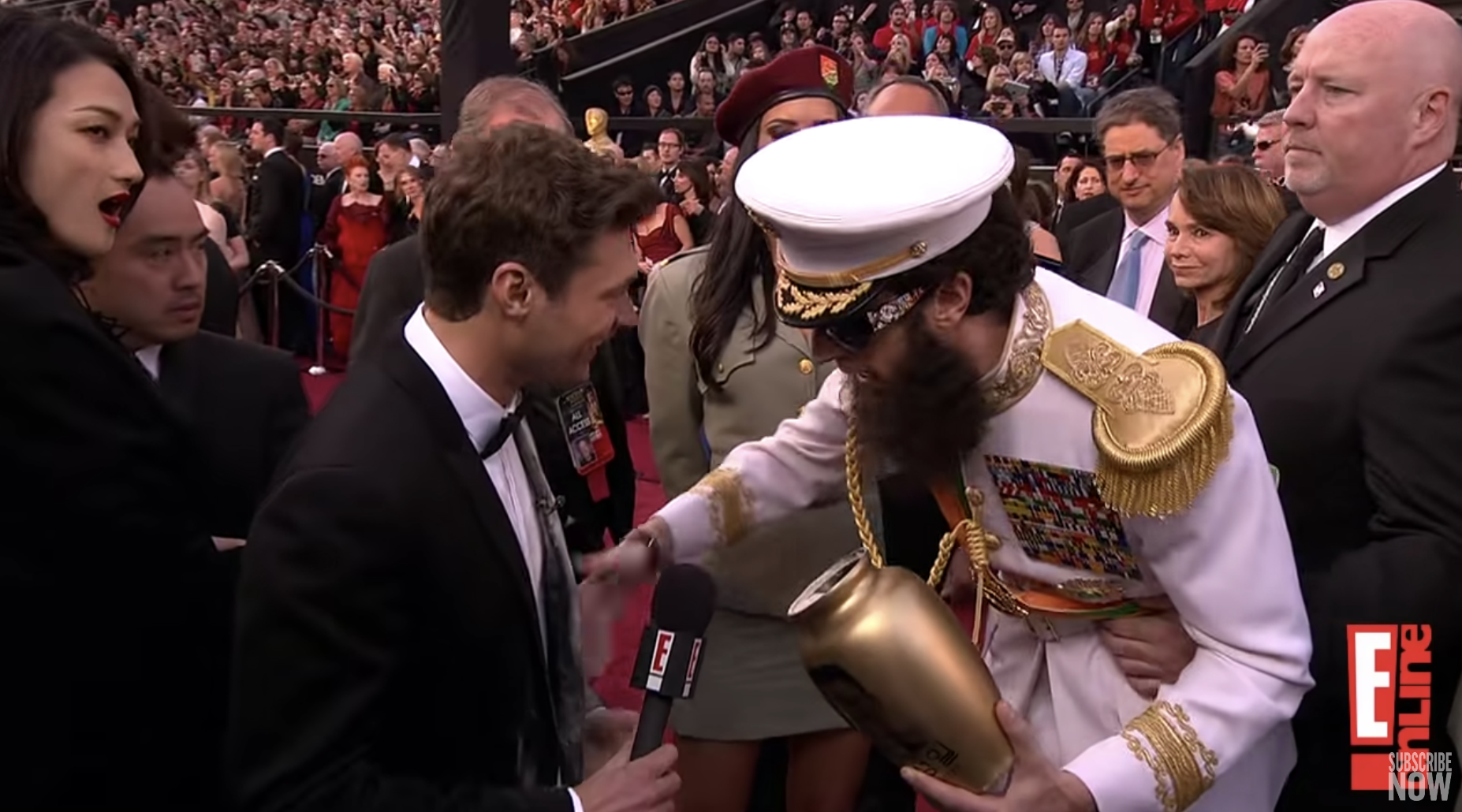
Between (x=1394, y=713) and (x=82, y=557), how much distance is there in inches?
70.2

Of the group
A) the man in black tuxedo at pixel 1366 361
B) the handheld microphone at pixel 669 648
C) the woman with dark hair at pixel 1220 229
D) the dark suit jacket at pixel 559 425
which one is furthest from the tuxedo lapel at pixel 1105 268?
the handheld microphone at pixel 669 648

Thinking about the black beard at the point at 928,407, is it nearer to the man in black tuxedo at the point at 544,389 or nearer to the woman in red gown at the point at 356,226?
the man in black tuxedo at the point at 544,389

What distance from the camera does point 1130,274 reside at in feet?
14.6

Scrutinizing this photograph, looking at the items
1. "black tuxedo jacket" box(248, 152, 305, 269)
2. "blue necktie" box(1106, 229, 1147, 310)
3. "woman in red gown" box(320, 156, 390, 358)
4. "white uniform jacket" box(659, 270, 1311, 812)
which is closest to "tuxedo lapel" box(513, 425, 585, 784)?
"white uniform jacket" box(659, 270, 1311, 812)

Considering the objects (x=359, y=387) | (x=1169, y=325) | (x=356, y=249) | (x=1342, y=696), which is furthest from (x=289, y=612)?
(x=356, y=249)

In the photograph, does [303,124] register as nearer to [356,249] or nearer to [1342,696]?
[356,249]

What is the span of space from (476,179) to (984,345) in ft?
2.13

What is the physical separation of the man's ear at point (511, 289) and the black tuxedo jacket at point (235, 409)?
91 cm

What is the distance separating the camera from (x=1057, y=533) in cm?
169

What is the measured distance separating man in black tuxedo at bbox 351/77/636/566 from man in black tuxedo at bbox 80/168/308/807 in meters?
0.26

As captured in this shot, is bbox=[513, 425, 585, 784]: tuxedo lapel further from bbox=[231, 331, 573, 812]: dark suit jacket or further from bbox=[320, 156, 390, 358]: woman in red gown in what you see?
bbox=[320, 156, 390, 358]: woman in red gown

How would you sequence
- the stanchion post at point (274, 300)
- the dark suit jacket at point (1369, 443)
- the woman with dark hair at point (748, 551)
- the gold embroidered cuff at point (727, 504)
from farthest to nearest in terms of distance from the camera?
1. the stanchion post at point (274, 300)
2. the woman with dark hair at point (748, 551)
3. the gold embroidered cuff at point (727, 504)
4. the dark suit jacket at point (1369, 443)

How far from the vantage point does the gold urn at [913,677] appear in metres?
1.50

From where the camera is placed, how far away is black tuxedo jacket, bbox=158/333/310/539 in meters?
2.31
